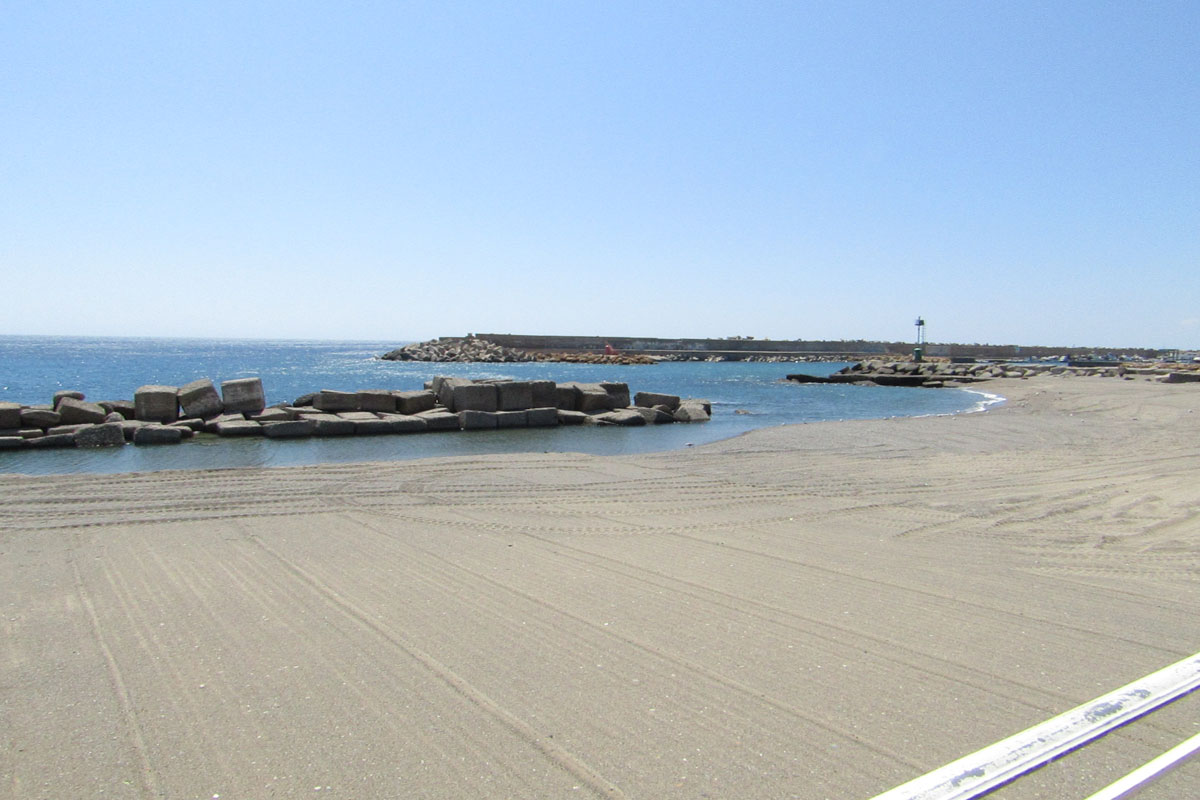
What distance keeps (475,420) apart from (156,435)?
7060 mm

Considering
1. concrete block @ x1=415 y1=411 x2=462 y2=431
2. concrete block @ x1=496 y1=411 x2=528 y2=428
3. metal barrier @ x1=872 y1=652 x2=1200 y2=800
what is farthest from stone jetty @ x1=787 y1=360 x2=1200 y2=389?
metal barrier @ x1=872 y1=652 x2=1200 y2=800

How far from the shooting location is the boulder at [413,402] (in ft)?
67.9

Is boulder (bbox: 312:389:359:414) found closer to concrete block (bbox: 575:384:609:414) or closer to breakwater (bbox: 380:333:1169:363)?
concrete block (bbox: 575:384:609:414)

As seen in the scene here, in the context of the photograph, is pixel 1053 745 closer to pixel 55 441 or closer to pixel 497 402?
pixel 55 441

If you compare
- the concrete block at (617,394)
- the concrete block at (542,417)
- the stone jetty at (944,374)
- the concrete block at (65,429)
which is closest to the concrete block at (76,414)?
the concrete block at (65,429)

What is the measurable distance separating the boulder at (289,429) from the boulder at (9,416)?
15.6 feet

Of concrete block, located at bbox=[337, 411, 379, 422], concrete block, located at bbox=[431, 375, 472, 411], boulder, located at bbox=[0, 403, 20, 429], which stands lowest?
concrete block, located at bbox=[337, 411, 379, 422]

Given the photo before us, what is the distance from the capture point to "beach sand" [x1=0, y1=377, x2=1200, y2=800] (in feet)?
9.98

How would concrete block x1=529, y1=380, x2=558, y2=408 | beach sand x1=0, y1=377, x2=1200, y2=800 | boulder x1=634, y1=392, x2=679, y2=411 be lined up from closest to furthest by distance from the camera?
beach sand x1=0, y1=377, x2=1200, y2=800, concrete block x1=529, y1=380, x2=558, y2=408, boulder x1=634, y1=392, x2=679, y2=411

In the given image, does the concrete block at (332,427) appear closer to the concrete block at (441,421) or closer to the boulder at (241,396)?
the concrete block at (441,421)

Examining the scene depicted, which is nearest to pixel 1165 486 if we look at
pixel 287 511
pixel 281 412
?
pixel 287 511

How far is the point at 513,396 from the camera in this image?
70.2ft

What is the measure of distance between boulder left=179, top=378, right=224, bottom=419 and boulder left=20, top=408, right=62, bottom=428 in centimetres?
262

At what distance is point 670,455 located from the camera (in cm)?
1452
